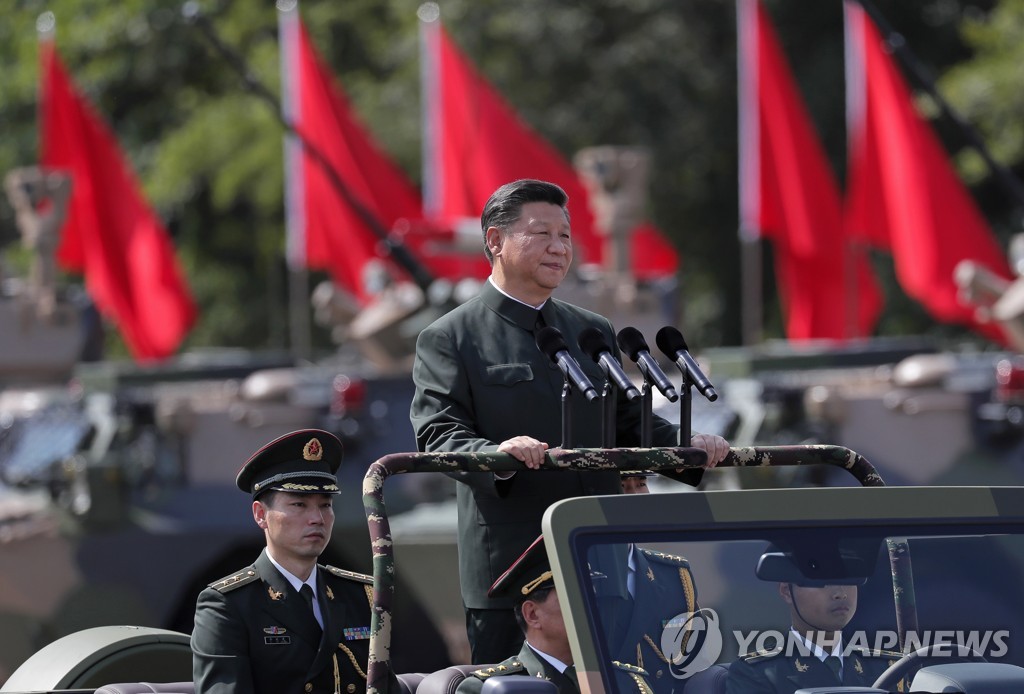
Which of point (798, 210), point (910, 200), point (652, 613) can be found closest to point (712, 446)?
point (652, 613)

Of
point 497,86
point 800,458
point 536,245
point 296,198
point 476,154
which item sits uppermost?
point 497,86

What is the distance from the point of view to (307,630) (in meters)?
4.23

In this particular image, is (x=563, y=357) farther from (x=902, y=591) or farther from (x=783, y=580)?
(x=902, y=591)

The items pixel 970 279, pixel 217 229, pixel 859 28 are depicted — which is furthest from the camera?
pixel 217 229

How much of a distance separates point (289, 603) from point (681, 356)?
102 centimetres

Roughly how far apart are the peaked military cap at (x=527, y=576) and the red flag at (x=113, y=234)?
15.4 m

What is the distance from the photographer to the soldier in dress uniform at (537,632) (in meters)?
3.59

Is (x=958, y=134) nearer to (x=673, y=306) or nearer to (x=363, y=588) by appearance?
(x=673, y=306)

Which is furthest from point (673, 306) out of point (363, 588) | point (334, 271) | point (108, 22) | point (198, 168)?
point (108, 22)

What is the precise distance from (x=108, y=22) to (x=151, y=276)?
7.91 meters

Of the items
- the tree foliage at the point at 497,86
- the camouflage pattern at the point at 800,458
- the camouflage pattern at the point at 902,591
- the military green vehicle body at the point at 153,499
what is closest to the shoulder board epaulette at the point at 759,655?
the camouflage pattern at the point at 902,591

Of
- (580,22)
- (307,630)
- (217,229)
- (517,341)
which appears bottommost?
(307,630)

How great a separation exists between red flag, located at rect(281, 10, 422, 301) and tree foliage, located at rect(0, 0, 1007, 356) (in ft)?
13.4

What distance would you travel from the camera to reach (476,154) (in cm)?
1800
